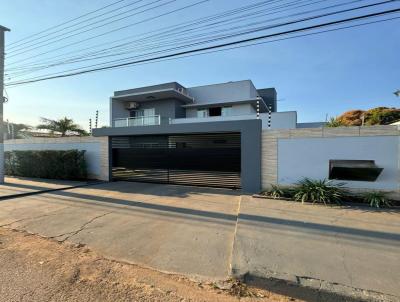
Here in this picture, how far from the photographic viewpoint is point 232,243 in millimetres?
4395

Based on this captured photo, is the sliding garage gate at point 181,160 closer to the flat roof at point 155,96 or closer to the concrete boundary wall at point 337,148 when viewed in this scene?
the concrete boundary wall at point 337,148

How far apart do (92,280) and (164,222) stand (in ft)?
8.23

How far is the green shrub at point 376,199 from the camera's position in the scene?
6961 mm

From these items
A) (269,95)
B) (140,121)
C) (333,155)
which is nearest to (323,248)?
(333,155)

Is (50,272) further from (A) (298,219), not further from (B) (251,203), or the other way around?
(B) (251,203)

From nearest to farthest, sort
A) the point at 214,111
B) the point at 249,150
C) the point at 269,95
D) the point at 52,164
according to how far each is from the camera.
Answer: the point at 249,150, the point at 52,164, the point at 214,111, the point at 269,95

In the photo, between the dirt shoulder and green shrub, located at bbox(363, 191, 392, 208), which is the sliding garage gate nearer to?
green shrub, located at bbox(363, 191, 392, 208)

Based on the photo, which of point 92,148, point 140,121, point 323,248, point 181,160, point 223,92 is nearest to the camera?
point 323,248

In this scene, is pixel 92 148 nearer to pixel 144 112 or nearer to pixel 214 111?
pixel 144 112

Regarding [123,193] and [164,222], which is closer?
[164,222]

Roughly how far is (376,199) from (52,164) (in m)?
14.1

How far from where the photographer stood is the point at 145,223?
559 centimetres

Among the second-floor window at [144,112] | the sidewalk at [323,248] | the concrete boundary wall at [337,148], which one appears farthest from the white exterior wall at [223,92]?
the sidewalk at [323,248]

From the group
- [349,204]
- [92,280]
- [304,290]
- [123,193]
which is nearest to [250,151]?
[349,204]
